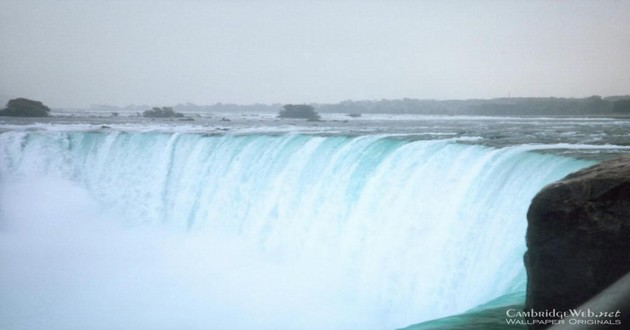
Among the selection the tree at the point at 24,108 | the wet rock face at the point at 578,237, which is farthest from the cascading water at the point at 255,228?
the tree at the point at 24,108

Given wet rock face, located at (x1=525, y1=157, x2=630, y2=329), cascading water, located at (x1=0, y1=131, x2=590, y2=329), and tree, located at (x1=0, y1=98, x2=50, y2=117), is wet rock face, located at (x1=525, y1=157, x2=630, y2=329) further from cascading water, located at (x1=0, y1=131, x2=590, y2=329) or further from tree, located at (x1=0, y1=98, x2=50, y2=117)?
tree, located at (x1=0, y1=98, x2=50, y2=117)

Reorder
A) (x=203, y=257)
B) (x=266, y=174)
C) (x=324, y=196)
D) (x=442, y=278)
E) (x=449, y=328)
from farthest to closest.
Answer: (x=266, y=174) → (x=203, y=257) → (x=324, y=196) → (x=442, y=278) → (x=449, y=328)

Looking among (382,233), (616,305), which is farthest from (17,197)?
(616,305)

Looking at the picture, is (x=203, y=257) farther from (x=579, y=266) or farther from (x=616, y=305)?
(x=616, y=305)

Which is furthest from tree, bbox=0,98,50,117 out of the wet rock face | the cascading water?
the wet rock face

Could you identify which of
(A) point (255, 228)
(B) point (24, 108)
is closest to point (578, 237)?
(A) point (255, 228)

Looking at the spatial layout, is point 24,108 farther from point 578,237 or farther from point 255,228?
point 578,237

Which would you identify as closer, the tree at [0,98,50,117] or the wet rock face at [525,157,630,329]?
the wet rock face at [525,157,630,329]
